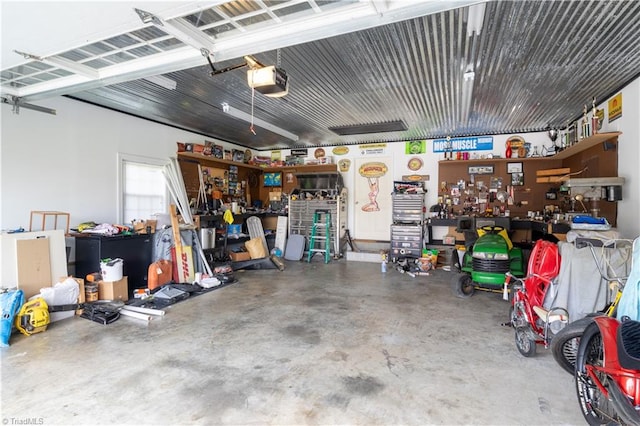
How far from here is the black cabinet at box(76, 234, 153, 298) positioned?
14.2 feet

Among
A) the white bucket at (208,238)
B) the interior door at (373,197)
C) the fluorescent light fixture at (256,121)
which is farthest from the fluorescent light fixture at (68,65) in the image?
the interior door at (373,197)

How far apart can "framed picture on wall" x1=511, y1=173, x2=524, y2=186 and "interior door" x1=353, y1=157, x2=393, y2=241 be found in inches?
107

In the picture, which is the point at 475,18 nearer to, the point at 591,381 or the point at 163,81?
the point at 591,381

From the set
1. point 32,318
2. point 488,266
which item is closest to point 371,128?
point 488,266

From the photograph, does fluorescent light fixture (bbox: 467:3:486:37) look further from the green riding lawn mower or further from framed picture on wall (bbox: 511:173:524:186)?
framed picture on wall (bbox: 511:173:524:186)

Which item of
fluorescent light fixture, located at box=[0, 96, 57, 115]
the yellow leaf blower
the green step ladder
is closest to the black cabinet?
the yellow leaf blower

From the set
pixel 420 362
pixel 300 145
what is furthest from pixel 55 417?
pixel 300 145

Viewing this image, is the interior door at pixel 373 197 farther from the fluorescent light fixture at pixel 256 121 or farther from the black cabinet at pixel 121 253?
the black cabinet at pixel 121 253

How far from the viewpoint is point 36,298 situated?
3.33 m

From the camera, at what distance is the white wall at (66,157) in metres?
4.03

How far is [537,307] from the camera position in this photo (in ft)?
8.42

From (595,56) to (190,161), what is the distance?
267 inches

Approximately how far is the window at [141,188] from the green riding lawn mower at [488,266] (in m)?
5.53

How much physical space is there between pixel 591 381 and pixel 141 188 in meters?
6.60
